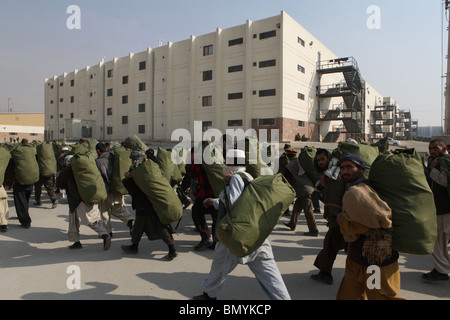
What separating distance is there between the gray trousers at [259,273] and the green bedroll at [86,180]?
249cm

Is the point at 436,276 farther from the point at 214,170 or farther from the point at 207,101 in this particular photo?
the point at 207,101

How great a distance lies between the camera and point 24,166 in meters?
6.01

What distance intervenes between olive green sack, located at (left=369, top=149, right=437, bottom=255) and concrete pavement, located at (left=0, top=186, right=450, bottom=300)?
1.22 m

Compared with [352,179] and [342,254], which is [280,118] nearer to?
[342,254]

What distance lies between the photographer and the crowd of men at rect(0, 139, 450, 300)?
238cm

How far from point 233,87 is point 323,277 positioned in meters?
26.4

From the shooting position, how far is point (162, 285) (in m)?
3.43

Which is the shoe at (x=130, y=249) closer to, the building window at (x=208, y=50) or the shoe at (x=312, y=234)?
the shoe at (x=312, y=234)

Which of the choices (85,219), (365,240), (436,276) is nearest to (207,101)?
(85,219)

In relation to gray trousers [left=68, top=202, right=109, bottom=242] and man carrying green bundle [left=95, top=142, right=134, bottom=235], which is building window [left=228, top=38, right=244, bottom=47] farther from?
gray trousers [left=68, top=202, right=109, bottom=242]

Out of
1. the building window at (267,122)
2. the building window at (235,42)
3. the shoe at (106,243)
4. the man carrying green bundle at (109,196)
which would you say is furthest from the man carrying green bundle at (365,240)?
the building window at (235,42)

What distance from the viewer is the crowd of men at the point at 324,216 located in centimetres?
238

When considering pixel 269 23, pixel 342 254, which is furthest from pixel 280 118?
pixel 342 254

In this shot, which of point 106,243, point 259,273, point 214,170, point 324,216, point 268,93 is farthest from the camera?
point 268,93
